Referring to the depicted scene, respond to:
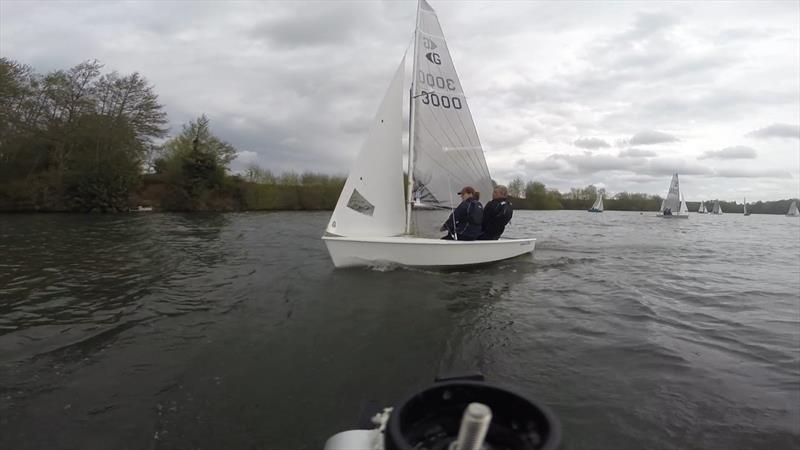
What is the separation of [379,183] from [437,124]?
7.63 feet

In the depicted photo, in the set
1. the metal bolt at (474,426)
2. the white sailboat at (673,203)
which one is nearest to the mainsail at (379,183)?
the metal bolt at (474,426)

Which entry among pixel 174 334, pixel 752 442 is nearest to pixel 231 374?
pixel 174 334

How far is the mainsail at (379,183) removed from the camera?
7738 millimetres

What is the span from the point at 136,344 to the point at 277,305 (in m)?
1.85

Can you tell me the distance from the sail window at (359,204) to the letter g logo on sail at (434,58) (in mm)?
3968

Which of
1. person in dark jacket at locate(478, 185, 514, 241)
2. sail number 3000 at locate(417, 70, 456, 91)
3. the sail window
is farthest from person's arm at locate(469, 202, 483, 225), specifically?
sail number 3000 at locate(417, 70, 456, 91)

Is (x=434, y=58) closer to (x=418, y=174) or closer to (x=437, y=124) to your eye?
→ (x=437, y=124)

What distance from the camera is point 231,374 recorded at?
336cm

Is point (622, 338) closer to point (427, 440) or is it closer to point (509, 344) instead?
point (509, 344)

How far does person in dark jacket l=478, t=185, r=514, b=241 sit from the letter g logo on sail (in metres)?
3.45

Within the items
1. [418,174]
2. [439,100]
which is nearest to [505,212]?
[418,174]

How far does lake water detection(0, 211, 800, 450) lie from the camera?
266cm

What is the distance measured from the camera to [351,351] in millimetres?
3945

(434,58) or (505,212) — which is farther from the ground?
(434,58)
